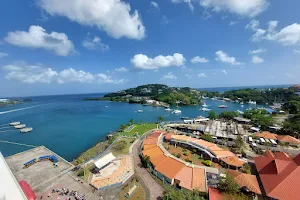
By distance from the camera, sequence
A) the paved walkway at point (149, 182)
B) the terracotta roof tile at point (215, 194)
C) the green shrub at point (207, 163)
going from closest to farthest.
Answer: the terracotta roof tile at point (215, 194)
the paved walkway at point (149, 182)
the green shrub at point (207, 163)

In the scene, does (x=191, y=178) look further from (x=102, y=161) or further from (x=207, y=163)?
(x=102, y=161)

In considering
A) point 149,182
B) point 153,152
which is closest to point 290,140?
point 153,152

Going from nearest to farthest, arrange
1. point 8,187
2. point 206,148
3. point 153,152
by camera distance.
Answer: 1. point 8,187
2. point 153,152
3. point 206,148

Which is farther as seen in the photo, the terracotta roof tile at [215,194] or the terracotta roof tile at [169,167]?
the terracotta roof tile at [169,167]

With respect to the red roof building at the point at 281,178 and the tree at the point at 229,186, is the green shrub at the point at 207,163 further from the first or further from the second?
the tree at the point at 229,186

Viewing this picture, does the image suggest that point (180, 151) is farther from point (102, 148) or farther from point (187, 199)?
point (102, 148)

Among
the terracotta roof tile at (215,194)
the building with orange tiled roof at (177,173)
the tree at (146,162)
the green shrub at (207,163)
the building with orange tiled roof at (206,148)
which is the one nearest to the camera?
the terracotta roof tile at (215,194)

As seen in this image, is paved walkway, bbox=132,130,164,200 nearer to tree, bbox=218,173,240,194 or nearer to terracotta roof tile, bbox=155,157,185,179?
terracotta roof tile, bbox=155,157,185,179

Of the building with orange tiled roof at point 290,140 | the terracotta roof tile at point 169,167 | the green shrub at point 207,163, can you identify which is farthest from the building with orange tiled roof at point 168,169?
the building with orange tiled roof at point 290,140

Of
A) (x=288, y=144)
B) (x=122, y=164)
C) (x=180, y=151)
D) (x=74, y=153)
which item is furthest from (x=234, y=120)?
(x=74, y=153)
